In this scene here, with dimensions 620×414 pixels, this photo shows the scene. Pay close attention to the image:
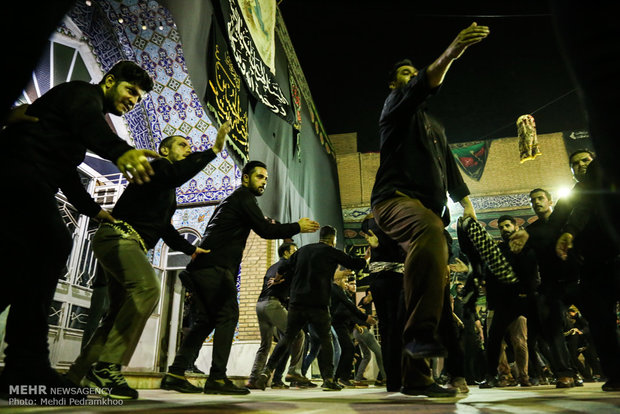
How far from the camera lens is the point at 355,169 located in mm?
14953

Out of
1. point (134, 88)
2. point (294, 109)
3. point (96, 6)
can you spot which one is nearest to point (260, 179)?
point (134, 88)

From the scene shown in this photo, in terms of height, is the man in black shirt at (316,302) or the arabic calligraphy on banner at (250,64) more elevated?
the arabic calligraphy on banner at (250,64)

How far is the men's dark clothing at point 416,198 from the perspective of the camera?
182 centimetres

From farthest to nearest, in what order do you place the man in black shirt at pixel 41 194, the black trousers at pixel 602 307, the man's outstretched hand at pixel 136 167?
the black trousers at pixel 602 307 < the man in black shirt at pixel 41 194 < the man's outstretched hand at pixel 136 167

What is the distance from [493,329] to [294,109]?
16.7 feet

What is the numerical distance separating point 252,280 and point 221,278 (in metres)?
5.55

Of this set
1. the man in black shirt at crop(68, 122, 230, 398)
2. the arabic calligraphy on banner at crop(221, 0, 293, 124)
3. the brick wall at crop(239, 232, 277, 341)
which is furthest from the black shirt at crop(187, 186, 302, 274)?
the brick wall at crop(239, 232, 277, 341)

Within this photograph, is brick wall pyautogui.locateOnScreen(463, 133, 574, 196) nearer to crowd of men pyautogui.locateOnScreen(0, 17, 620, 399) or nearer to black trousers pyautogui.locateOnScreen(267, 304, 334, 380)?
crowd of men pyautogui.locateOnScreen(0, 17, 620, 399)

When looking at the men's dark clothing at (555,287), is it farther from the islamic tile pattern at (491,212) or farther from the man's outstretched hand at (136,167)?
the islamic tile pattern at (491,212)

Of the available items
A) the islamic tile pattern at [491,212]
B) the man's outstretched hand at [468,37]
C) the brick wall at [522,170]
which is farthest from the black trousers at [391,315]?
the brick wall at [522,170]

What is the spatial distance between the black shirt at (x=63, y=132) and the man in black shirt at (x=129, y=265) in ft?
1.53

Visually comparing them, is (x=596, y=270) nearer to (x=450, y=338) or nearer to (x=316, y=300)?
(x=450, y=338)

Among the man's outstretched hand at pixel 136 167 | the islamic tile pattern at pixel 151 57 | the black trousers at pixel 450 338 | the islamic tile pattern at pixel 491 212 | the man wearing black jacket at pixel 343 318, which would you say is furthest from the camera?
the islamic tile pattern at pixel 491 212

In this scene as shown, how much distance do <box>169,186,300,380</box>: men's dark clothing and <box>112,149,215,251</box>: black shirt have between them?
1.74 ft
